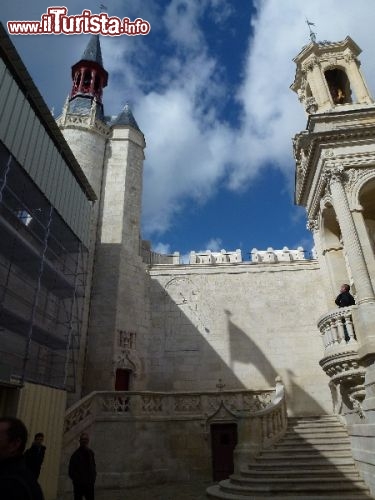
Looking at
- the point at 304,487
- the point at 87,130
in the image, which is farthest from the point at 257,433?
the point at 87,130

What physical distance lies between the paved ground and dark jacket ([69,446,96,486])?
2.97 meters

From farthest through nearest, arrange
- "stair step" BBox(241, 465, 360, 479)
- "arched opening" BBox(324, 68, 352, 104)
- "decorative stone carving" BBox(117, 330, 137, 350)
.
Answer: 1. "decorative stone carving" BBox(117, 330, 137, 350)
2. "arched opening" BBox(324, 68, 352, 104)
3. "stair step" BBox(241, 465, 360, 479)

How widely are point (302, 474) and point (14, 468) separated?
7.76 metres

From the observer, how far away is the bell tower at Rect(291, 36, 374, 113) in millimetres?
12219

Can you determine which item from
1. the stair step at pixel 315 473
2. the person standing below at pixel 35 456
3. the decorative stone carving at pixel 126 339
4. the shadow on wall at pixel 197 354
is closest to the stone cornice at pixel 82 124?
the shadow on wall at pixel 197 354

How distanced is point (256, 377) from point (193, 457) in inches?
200

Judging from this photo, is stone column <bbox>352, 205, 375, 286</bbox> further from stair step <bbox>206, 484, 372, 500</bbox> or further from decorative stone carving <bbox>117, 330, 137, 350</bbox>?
decorative stone carving <bbox>117, 330, 137, 350</bbox>

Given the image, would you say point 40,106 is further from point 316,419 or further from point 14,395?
point 316,419

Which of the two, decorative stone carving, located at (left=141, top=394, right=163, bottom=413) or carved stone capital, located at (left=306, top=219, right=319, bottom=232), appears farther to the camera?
carved stone capital, located at (left=306, top=219, right=319, bottom=232)

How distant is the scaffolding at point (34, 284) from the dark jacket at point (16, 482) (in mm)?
7594

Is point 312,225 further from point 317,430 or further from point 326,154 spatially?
point 317,430

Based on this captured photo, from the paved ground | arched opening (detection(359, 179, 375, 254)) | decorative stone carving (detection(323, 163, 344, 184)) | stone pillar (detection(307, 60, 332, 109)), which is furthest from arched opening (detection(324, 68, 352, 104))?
the paved ground

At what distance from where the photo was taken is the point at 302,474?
25.7 ft

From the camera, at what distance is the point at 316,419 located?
11141 mm
